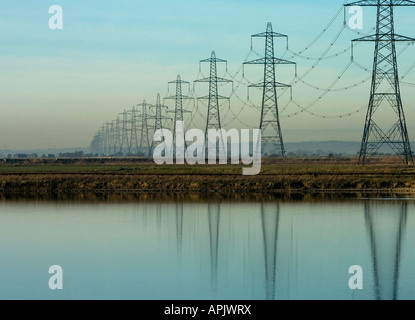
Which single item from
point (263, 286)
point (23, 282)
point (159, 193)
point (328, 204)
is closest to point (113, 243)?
point (23, 282)

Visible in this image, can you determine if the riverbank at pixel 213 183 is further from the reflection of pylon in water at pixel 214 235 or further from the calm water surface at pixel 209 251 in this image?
the reflection of pylon in water at pixel 214 235

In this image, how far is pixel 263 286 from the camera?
73.5ft

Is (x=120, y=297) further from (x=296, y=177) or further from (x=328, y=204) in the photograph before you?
(x=296, y=177)

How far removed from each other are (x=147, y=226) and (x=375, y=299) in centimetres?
1792

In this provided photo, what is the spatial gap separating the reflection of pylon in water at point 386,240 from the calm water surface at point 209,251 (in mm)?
38

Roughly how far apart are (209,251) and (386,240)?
24.4ft

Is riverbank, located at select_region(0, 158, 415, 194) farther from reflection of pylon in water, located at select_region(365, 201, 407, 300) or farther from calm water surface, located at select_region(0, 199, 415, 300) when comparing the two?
calm water surface, located at select_region(0, 199, 415, 300)

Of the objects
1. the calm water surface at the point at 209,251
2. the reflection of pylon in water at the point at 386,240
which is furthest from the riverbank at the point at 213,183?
the calm water surface at the point at 209,251

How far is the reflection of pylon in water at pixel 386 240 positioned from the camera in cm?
2245

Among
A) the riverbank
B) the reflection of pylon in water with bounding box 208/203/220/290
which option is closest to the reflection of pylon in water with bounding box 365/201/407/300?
the reflection of pylon in water with bounding box 208/203/220/290

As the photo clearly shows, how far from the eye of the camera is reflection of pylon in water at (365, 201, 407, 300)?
2245 cm

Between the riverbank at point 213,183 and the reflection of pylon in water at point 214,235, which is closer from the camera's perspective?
the reflection of pylon in water at point 214,235

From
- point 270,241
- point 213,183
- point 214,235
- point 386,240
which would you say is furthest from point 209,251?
point 213,183
